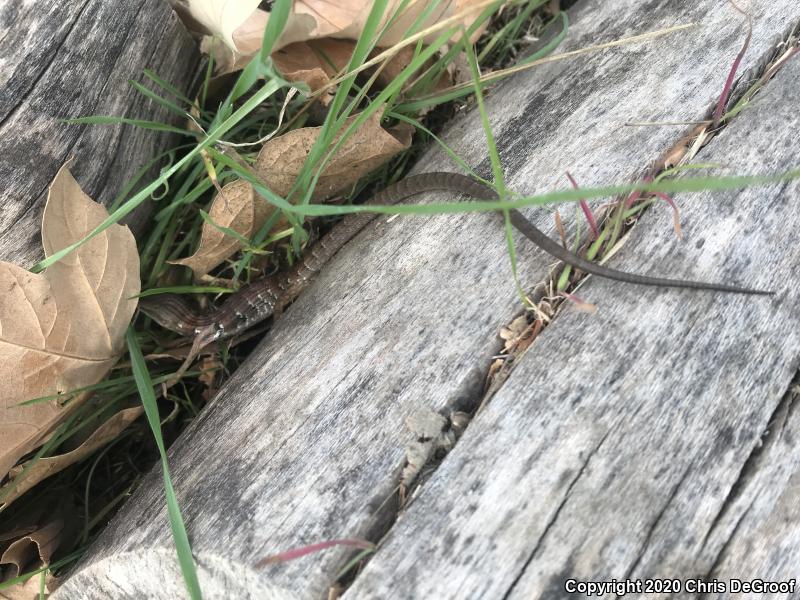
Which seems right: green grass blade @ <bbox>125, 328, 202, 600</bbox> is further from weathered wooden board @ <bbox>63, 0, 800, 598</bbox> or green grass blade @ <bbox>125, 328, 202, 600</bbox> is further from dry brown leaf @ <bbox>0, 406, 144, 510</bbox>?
dry brown leaf @ <bbox>0, 406, 144, 510</bbox>

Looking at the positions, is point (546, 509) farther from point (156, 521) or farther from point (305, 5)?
point (305, 5)

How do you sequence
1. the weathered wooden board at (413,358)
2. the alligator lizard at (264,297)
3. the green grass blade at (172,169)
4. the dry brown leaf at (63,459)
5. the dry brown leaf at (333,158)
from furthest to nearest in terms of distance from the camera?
the alligator lizard at (264,297), the dry brown leaf at (333,158), the dry brown leaf at (63,459), the green grass blade at (172,169), the weathered wooden board at (413,358)

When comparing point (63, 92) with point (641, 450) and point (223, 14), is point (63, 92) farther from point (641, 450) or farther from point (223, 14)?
point (641, 450)

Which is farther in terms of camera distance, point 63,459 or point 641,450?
point 63,459

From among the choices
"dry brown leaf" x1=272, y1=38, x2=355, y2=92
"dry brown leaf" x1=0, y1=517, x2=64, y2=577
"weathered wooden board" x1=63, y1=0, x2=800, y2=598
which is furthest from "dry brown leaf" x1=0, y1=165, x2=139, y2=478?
"dry brown leaf" x1=272, y1=38, x2=355, y2=92

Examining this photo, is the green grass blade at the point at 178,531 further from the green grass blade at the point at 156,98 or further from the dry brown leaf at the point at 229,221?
the green grass blade at the point at 156,98

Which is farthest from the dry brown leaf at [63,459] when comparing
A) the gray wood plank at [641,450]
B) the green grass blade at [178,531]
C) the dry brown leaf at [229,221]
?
the gray wood plank at [641,450]

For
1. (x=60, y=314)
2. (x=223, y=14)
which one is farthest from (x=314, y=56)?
(x=60, y=314)
